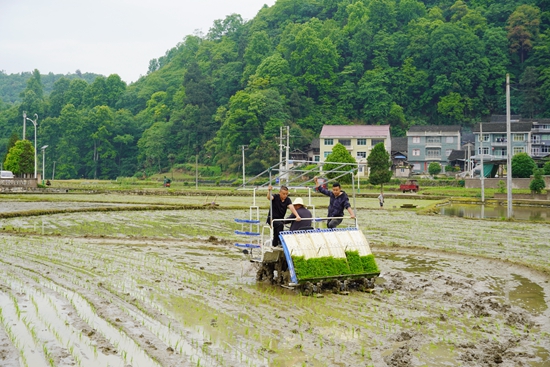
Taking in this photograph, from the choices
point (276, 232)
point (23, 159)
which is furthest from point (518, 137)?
point (276, 232)

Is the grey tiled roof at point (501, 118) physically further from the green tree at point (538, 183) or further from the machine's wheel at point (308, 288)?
the machine's wheel at point (308, 288)

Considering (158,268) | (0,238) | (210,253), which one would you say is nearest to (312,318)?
(158,268)

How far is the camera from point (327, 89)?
111000 millimetres

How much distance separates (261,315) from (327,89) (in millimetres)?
103641

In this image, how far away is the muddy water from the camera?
7.92m

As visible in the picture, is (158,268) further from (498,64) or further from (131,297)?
(498,64)

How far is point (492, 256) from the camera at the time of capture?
1773 centimetres

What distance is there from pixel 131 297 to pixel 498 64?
110970mm

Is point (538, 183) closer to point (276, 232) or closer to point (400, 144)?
point (276, 232)

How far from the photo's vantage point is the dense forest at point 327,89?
102875 millimetres

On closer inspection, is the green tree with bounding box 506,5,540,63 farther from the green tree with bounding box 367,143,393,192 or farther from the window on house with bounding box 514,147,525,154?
the green tree with bounding box 367,143,393,192

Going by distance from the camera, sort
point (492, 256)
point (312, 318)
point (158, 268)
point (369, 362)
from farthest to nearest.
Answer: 1. point (492, 256)
2. point (158, 268)
3. point (312, 318)
4. point (369, 362)

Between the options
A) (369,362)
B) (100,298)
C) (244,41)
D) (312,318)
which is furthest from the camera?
(244,41)

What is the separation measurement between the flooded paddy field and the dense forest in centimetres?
7380
